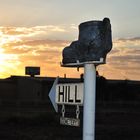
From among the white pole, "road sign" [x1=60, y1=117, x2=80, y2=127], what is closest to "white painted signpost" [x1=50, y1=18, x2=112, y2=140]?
the white pole

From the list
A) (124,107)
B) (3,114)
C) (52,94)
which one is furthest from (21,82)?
→ (52,94)

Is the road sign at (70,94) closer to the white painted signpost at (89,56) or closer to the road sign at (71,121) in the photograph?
the white painted signpost at (89,56)

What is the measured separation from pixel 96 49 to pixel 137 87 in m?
68.8

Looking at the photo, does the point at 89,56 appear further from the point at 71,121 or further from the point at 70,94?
the point at 71,121

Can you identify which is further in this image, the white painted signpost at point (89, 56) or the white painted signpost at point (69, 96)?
the white painted signpost at point (69, 96)

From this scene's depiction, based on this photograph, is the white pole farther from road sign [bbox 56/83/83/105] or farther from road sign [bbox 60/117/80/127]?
road sign [bbox 60/117/80/127]

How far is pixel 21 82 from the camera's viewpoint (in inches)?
2729

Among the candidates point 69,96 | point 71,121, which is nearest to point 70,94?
point 69,96

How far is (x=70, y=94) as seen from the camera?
597cm

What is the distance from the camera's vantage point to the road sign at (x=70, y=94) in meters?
5.85

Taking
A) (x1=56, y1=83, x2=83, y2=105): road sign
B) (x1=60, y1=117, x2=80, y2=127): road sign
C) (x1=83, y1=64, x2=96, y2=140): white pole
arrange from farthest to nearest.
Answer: (x1=60, y1=117, x2=80, y2=127): road sign, (x1=56, y1=83, x2=83, y2=105): road sign, (x1=83, y1=64, x2=96, y2=140): white pole

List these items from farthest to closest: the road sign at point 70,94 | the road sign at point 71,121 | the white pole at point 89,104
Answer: the road sign at point 71,121, the road sign at point 70,94, the white pole at point 89,104

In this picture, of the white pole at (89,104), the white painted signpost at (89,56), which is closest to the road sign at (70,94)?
the white painted signpost at (89,56)

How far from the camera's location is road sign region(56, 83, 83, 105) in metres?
5.85
